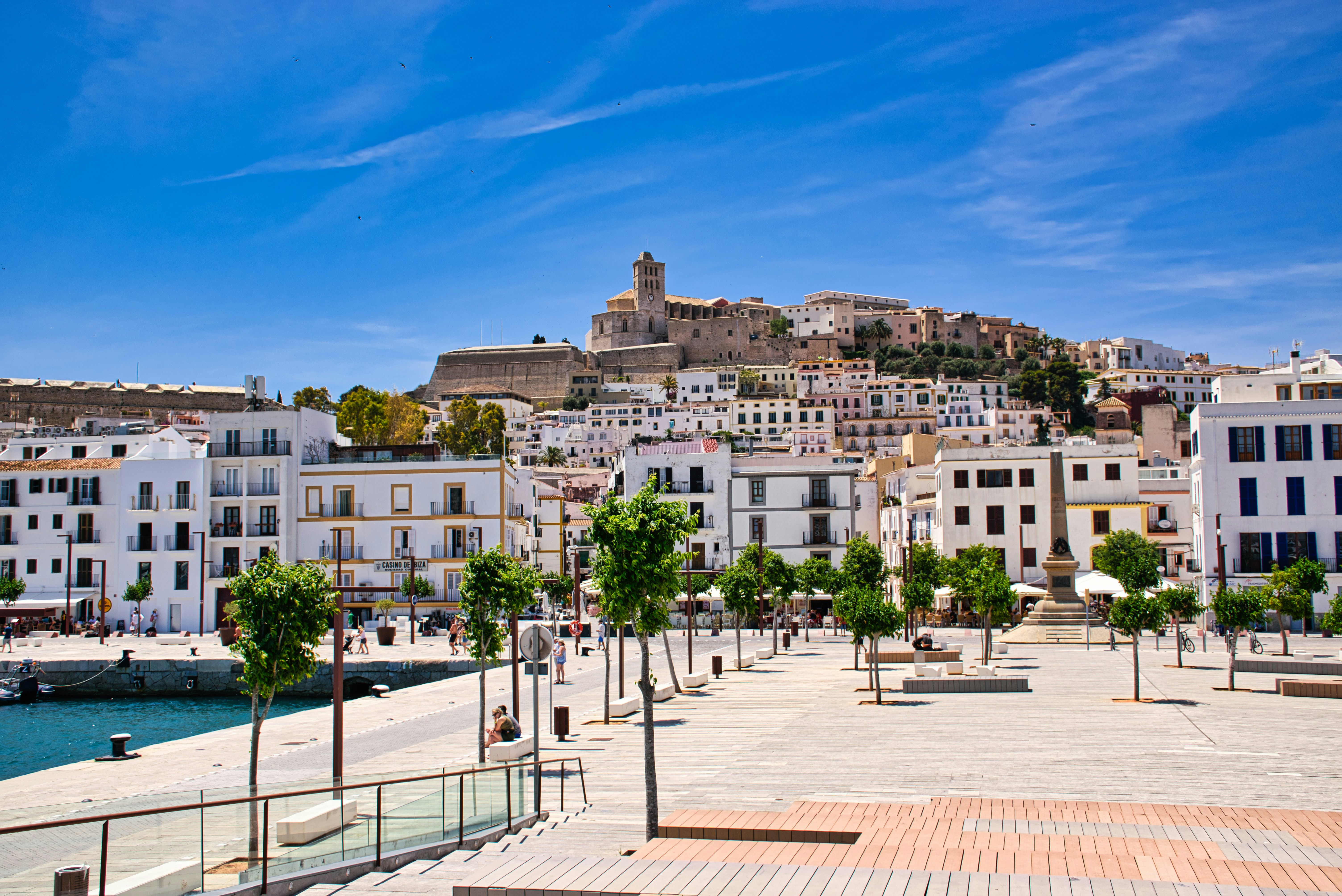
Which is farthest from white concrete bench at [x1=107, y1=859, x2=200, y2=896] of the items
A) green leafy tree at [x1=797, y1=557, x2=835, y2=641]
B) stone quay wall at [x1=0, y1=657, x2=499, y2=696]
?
green leafy tree at [x1=797, y1=557, x2=835, y2=641]

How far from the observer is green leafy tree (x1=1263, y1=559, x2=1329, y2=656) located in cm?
2994

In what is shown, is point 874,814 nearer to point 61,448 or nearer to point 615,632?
point 615,632

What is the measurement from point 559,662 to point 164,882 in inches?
810

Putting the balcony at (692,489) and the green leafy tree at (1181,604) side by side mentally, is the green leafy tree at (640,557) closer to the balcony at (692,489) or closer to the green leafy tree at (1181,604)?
the green leafy tree at (1181,604)

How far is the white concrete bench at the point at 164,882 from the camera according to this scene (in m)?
7.96

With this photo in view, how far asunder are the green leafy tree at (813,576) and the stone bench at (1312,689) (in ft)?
81.5

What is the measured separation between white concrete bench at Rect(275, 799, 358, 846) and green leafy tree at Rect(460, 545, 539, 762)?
8452mm

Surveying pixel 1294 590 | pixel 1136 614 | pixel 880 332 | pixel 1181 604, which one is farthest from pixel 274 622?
pixel 880 332

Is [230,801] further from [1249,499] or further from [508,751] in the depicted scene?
[1249,499]

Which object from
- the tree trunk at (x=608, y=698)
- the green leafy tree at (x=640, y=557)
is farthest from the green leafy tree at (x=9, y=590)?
the green leafy tree at (x=640, y=557)

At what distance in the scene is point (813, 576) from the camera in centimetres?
4803

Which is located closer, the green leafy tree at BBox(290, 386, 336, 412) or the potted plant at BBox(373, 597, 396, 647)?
the potted plant at BBox(373, 597, 396, 647)

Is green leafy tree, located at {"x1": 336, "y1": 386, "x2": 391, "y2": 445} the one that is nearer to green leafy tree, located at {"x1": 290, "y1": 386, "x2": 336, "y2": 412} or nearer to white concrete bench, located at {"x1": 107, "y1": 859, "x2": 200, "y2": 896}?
green leafy tree, located at {"x1": 290, "y1": 386, "x2": 336, "y2": 412}

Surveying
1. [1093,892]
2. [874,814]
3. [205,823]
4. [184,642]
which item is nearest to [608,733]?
[874,814]
